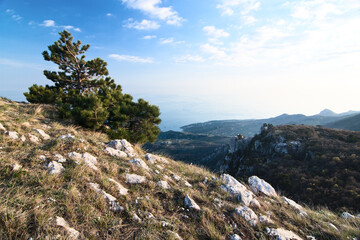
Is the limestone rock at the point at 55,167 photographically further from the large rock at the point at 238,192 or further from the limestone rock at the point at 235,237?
the large rock at the point at 238,192

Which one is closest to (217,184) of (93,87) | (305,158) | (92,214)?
(92,214)

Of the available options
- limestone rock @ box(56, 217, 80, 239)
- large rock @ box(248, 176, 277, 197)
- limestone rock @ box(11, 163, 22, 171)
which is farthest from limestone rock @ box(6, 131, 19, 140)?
large rock @ box(248, 176, 277, 197)

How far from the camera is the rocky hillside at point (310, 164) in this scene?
51.5 ft

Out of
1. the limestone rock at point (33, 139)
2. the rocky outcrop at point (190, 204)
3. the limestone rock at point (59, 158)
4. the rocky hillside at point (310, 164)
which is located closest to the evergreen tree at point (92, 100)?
the limestone rock at point (33, 139)

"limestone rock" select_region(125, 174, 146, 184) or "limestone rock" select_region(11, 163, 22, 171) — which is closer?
"limestone rock" select_region(11, 163, 22, 171)

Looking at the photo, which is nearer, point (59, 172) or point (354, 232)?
point (59, 172)

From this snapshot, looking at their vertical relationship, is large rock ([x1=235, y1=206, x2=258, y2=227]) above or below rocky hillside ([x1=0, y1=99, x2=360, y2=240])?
below

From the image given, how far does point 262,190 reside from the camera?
6.30m

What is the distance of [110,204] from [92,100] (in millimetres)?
8230

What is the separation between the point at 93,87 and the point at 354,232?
2274 cm

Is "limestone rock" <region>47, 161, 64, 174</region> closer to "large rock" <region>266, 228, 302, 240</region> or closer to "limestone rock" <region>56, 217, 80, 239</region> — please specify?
"limestone rock" <region>56, 217, 80, 239</region>

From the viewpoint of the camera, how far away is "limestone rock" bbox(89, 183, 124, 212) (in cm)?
320

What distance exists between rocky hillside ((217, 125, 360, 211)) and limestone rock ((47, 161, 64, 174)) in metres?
→ 13.7

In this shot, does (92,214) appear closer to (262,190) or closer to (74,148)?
(74,148)
